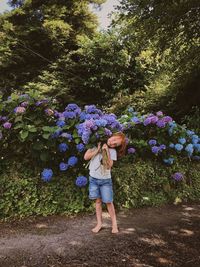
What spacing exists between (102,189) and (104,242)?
2.15 ft

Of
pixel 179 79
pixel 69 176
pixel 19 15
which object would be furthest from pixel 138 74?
pixel 69 176

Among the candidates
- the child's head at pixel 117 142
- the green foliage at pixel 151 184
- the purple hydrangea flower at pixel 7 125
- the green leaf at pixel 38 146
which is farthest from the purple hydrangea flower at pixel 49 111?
the green foliage at pixel 151 184

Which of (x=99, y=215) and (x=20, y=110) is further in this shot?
(x=20, y=110)

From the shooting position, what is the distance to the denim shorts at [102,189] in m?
4.58

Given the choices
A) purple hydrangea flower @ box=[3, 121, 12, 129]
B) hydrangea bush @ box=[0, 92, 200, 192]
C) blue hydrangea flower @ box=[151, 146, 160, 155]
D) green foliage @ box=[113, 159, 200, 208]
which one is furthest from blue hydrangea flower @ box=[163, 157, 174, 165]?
purple hydrangea flower @ box=[3, 121, 12, 129]

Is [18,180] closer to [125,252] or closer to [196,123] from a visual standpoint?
[125,252]

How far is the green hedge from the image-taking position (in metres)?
5.24

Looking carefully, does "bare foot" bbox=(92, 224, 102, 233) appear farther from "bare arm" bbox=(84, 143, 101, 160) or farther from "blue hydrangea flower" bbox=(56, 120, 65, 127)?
"blue hydrangea flower" bbox=(56, 120, 65, 127)

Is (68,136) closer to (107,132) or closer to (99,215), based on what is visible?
(107,132)

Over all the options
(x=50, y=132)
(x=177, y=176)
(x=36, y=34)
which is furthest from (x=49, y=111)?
(x=36, y=34)

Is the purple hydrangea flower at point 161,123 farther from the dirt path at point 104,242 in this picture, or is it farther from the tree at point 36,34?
the tree at point 36,34

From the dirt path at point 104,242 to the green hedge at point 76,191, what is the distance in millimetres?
219

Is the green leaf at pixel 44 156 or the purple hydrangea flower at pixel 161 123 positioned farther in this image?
the purple hydrangea flower at pixel 161 123

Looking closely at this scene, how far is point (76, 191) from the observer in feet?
18.2
